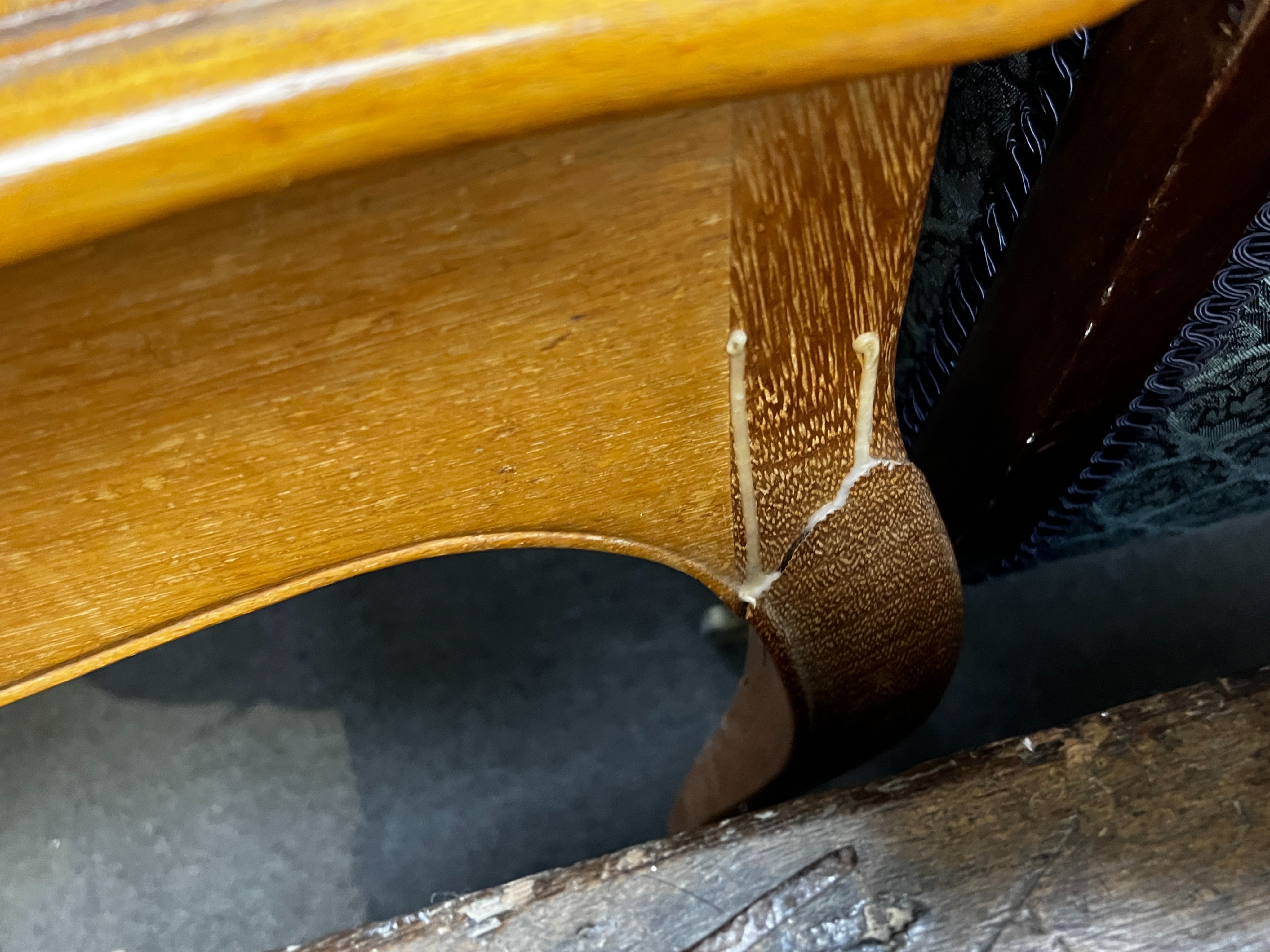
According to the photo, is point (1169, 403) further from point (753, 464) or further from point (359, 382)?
point (359, 382)

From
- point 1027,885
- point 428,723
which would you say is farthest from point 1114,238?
point 428,723

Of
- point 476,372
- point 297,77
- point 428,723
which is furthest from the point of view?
point 428,723

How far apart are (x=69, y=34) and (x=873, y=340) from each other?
0.25 meters

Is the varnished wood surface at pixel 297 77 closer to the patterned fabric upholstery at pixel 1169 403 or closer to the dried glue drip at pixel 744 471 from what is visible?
the dried glue drip at pixel 744 471

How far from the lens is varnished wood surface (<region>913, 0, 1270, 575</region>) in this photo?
368 millimetres

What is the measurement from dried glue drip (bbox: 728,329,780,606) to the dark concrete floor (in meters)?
0.56

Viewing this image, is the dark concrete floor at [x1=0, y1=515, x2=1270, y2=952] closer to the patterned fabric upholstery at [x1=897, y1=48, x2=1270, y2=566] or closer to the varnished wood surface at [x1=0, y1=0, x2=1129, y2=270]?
the patterned fabric upholstery at [x1=897, y1=48, x2=1270, y2=566]

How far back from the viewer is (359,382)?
10.7 inches

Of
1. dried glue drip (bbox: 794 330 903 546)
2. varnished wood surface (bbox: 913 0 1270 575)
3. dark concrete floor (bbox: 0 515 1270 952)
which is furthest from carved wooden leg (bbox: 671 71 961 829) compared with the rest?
dark concrete floor (bbox: 0 515 1270 952)

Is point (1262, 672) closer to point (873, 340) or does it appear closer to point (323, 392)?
point (873, 340)

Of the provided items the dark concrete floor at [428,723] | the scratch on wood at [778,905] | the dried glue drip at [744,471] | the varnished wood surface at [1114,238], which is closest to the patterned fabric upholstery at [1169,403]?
the varnished wood surface at [1114,238]

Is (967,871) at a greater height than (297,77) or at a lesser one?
lesser

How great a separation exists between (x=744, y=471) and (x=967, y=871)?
0.25 metres

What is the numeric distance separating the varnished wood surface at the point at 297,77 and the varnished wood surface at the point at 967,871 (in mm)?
397
